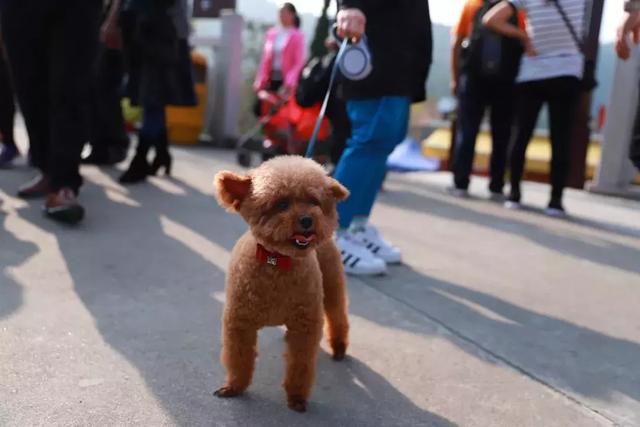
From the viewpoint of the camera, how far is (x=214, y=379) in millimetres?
1951

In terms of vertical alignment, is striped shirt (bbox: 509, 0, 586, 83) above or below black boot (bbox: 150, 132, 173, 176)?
above

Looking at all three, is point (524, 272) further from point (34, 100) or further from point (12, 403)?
point (34, 100)

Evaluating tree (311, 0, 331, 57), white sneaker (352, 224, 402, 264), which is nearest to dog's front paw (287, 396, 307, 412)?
white sneaker (352, 224, 402, 264)

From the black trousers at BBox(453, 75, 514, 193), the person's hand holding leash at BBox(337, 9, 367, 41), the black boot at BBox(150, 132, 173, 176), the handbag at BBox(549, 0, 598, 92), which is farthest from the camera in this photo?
the black trousers at BBox(453, 75, 514, 193)

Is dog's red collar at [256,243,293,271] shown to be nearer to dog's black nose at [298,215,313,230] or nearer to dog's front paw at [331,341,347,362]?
dog's black nose at [298,215,313,230]

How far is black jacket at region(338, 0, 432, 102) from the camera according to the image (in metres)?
3.00

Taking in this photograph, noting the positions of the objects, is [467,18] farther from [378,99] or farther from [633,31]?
[633,31]

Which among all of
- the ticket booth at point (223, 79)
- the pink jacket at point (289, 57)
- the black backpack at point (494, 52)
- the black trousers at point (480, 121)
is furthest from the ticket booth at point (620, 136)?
the ticket booth at point (223, 79)

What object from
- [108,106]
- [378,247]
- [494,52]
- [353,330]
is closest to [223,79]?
[108,106]

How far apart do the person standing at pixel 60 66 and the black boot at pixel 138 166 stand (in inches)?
50.1

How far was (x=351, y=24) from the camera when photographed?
2705 mm

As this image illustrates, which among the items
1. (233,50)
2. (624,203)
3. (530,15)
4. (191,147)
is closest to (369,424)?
(530,15)

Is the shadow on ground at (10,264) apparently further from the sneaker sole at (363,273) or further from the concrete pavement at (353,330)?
the sneaker sole at (363,273)

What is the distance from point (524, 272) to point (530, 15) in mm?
2309
